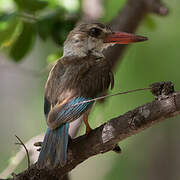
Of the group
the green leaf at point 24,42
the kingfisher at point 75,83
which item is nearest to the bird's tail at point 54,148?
the kingfisher at point 75,83

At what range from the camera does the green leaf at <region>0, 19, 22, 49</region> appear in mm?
4129

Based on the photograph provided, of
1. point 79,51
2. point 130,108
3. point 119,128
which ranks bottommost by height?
point 130,108

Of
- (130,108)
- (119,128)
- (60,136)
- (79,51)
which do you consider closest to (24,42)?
(79,51)

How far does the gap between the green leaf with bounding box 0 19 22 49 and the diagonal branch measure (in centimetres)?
132

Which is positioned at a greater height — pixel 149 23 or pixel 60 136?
pixel 149 23

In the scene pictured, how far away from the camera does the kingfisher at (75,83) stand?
3242mm

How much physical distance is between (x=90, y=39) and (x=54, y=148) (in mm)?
1548

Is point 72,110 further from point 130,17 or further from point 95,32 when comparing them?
point 130,17

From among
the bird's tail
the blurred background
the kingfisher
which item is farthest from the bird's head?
the bird's tail

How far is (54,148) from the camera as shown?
3.23 m

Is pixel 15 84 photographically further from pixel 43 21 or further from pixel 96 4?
pixel 43 21

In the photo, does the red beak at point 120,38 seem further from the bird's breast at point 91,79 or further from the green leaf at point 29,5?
the green leaf at point 29,5

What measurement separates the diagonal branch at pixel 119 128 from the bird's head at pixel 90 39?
4.67 feet

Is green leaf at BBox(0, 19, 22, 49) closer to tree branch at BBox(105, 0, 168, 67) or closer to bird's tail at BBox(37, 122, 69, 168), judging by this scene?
tree branch at BBox(105, 0, 168, 67)
